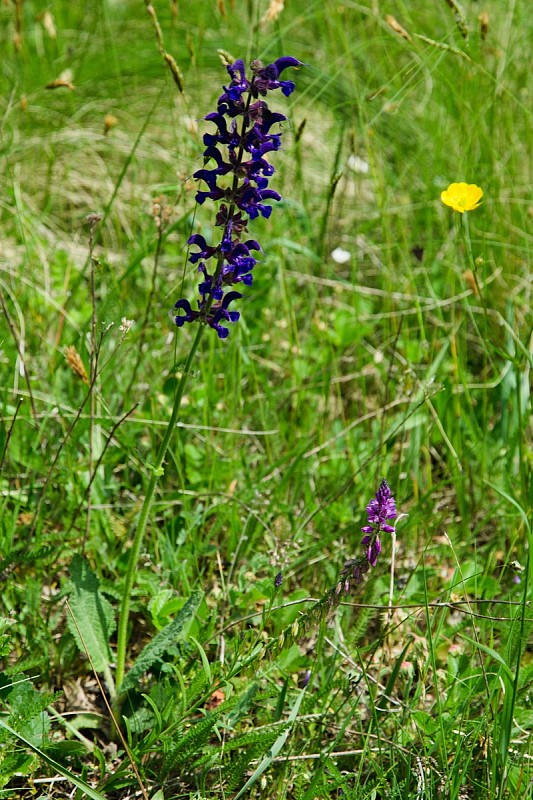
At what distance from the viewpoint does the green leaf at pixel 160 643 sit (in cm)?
187

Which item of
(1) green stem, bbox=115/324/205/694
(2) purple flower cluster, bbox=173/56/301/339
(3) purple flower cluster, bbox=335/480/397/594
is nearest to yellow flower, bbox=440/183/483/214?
(2) purple flower cluster, bbox=173/56/301/339

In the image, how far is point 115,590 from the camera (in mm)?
2061

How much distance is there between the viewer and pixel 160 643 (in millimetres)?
1885

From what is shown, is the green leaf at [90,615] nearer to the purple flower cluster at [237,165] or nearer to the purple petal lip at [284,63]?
the purple flower cluster at [237,165]

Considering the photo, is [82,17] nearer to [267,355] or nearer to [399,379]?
[267,355]

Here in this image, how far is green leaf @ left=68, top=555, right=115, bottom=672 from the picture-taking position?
193cm

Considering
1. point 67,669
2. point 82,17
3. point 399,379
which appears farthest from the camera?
point 82,17

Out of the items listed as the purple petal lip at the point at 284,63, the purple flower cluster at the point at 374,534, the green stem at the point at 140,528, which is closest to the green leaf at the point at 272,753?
the purple flower cluster at the point at 374,534

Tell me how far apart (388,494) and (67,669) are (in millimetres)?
979

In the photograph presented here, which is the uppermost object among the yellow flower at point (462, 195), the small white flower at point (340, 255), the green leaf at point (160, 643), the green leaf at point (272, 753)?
the small white flower at point (340, 255)

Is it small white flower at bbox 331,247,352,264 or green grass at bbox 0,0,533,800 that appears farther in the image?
small white flower at bbox 331,247,352,264

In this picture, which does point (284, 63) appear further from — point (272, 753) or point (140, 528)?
point (272, 753)

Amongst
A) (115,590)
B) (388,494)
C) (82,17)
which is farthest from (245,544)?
(82,17)

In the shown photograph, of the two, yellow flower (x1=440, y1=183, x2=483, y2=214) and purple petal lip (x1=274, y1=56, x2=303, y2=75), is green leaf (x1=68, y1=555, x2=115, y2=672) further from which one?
yellow flower (x1=440, y1=183, x2=483, y2=214)
